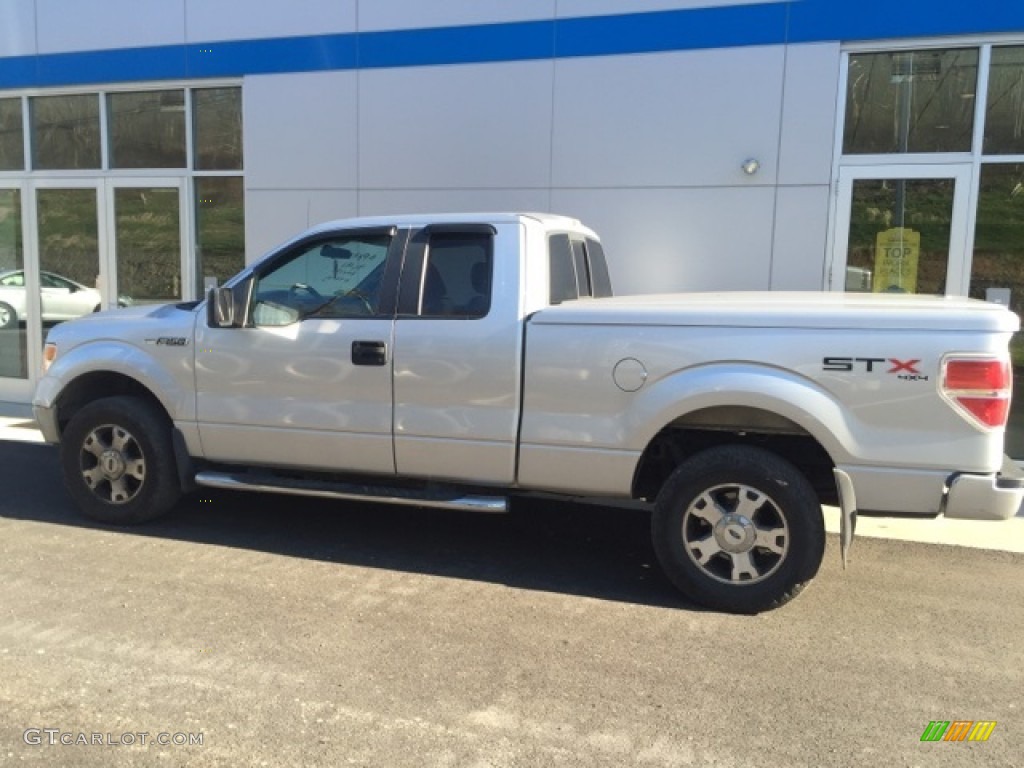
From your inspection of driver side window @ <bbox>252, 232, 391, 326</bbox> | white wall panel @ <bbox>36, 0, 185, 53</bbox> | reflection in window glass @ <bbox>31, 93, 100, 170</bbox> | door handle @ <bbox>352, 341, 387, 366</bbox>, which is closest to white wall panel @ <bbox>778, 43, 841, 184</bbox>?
driver side window @ <bbox>252, 232, 391, 326</bbox>

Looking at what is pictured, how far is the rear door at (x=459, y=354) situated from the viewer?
481 cm

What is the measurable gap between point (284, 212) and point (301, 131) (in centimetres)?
84

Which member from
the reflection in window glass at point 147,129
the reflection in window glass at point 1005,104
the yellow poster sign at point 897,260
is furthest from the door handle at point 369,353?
the reflection in window glass at point 147,129

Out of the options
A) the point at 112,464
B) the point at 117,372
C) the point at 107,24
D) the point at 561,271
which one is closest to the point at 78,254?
the point at 107,24

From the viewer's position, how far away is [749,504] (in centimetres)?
440

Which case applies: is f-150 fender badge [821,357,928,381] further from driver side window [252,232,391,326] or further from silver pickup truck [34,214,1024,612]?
driver side window [252,232,391,326]

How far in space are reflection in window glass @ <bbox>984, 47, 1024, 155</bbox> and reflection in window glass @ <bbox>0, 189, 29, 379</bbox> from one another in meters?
10.4

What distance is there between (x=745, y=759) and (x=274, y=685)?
1.90m

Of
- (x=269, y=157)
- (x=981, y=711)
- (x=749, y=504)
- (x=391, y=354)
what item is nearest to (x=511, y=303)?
(x=391, y=354)

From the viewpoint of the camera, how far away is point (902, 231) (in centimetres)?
744

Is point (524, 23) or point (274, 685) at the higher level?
point (524, 23)

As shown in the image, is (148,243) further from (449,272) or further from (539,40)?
(449,272)

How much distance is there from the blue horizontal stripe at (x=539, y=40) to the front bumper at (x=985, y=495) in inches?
179

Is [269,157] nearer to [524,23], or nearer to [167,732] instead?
[524,23]
